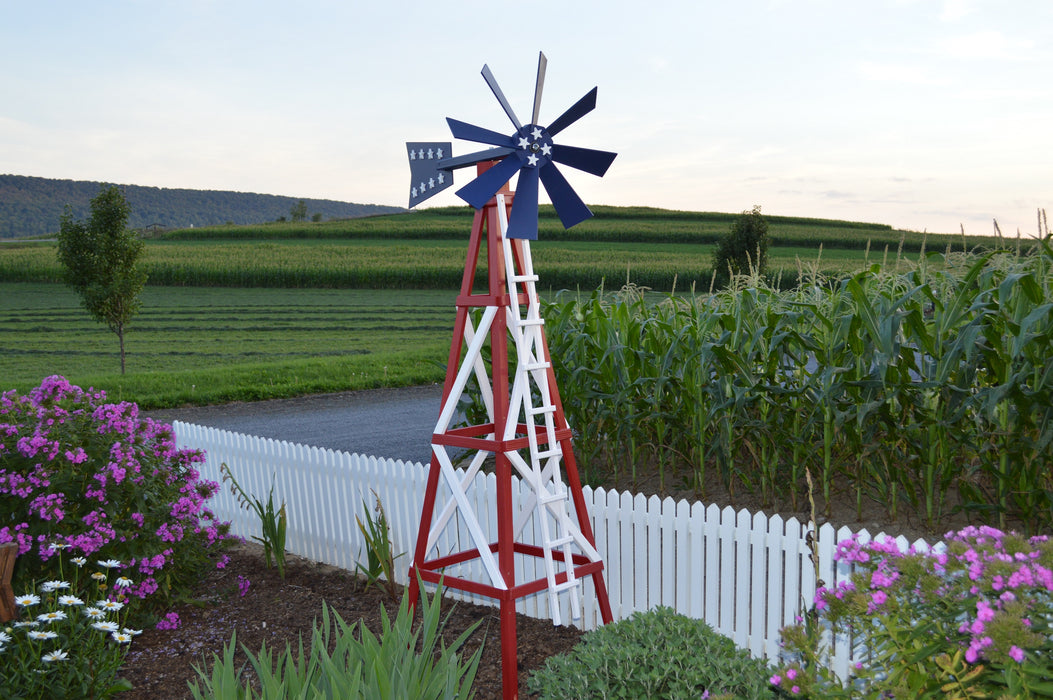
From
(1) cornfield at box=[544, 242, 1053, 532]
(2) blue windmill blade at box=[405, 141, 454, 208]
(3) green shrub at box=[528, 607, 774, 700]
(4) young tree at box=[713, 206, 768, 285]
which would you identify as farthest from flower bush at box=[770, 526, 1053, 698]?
(4) young tree at box=[713, 206, 768, 285]

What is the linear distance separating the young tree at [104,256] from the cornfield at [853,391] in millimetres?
15662

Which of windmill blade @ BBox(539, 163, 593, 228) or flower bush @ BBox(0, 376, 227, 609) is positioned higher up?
windmill blade @ BBox(539, 163, 593, 228)

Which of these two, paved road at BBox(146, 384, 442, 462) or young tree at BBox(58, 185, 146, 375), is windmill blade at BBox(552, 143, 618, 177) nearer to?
paved road at BBox(146, 384, 442, 462)

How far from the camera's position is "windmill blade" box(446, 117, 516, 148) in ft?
15.7

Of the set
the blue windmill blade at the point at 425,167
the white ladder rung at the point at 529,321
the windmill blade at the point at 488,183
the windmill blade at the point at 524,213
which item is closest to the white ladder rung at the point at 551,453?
the white ladder rung at the point at 529,321

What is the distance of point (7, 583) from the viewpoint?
4844 millimetres

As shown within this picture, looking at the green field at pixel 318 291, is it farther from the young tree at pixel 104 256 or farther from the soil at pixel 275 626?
the soil at pixel 275 626

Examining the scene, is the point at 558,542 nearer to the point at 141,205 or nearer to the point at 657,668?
the point at 657,668

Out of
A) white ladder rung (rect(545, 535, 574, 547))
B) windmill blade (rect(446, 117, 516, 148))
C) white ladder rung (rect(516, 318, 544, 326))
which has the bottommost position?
white ladder rung (rect(545, 535, 574, 547))

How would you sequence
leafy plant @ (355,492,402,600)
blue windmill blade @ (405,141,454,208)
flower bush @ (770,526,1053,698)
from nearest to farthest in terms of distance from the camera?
flower bush @ (770,526,1053,698)
blue windmill blade @ (405,141,454,208)
leafy plant @ (355,492,402,600)

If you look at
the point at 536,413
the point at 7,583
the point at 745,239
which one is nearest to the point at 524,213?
the point at 536,413

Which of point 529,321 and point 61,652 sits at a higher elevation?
point 529,321

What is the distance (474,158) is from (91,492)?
3.37 meters

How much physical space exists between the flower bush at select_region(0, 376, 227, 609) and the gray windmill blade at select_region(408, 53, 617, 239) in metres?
3.12
